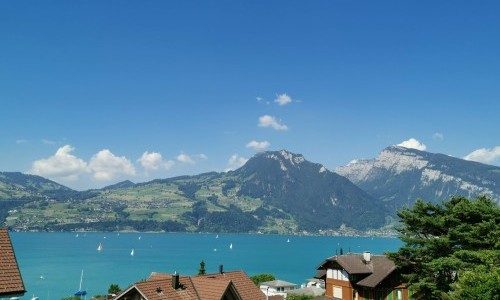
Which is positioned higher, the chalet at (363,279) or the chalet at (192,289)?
the chalet at (192,289)

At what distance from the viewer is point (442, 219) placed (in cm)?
4359

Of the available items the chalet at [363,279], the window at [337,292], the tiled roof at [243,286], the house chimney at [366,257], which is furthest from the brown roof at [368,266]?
the tiled roof at [243,286]

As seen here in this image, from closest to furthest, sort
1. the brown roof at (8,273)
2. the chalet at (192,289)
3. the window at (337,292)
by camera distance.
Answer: the brown roof at (8,273) < the chalet at (192,289) < the window at (337,292)

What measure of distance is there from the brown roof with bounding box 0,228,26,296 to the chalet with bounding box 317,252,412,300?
139 feet

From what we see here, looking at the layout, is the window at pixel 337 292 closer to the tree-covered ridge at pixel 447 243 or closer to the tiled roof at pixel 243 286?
the tree-covered ridge at pixel 447 243

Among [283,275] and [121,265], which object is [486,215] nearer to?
[283,275]

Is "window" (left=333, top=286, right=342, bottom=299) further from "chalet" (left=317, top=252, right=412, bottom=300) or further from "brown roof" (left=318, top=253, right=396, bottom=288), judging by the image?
"brown roof" (left=318, top=253, right=396, bottom=288)

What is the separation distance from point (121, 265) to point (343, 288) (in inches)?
6052

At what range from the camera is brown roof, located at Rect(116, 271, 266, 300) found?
93.0 ft

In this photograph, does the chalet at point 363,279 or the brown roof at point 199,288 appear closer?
the brown roof at point 199,288

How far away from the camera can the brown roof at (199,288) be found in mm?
28344

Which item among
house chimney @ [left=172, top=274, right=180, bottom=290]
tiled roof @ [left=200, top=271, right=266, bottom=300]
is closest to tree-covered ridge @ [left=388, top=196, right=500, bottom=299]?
tiled roof @ [left=200, top=271, right=266, bottom=300]

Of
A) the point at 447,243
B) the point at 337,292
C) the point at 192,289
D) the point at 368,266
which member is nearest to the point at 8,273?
the point at 192,289

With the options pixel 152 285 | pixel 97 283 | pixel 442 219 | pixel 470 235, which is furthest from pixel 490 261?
pixel 97 283
